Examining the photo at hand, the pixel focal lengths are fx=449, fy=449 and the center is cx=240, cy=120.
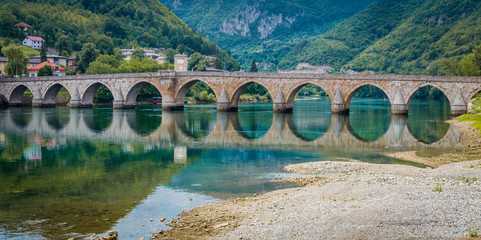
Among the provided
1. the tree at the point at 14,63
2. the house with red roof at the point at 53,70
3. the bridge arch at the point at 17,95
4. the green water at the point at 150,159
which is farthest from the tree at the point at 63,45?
the green water at the point at 150,159

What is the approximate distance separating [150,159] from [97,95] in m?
54.5

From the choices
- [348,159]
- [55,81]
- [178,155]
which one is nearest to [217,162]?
[178,155]

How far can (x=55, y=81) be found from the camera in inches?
2753

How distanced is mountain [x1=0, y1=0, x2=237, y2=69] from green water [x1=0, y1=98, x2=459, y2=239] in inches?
2947

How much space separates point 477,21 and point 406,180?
4138 inches

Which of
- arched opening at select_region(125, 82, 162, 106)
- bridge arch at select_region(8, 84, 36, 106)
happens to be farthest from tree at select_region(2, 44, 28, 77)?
arched opening at select_region(125, 82, 162, 106)

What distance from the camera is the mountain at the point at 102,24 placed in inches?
4537

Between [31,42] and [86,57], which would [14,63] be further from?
[31,42]

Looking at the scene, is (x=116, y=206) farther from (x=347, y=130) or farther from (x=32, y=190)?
(x=347, y=130)

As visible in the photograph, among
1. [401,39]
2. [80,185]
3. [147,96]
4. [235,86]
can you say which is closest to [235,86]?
[235,86]

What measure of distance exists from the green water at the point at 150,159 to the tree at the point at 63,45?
228ft

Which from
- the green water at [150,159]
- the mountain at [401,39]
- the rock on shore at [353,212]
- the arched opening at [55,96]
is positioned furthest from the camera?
the mountain at [401,39]

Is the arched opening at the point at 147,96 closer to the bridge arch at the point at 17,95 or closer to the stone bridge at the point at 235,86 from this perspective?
the stone bridge at the point at 235,86

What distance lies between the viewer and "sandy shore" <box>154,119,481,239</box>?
10758 millimetres
